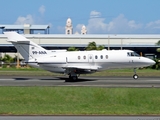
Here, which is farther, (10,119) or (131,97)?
(131,97)

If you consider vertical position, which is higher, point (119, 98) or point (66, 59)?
point (66, 59)

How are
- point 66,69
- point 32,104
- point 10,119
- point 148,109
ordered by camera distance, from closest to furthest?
point 10,119 → point 148,109 → point 32,104 → point 66,69

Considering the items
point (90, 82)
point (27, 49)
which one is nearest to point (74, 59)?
point (27, 49)

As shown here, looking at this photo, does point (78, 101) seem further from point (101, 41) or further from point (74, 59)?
point (101, 41)

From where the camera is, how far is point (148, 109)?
1661cm

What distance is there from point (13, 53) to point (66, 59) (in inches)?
2850

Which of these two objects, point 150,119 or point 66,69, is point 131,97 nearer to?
point 150,119

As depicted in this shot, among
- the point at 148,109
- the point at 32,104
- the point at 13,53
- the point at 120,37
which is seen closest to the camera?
the point at 148,109

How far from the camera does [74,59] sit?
111 feet

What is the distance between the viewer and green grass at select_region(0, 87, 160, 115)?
15695 millimetres

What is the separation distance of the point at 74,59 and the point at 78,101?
47.4ft

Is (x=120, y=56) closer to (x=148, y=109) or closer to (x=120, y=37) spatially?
(x=148, y=109)

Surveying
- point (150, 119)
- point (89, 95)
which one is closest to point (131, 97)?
point (89, 95)

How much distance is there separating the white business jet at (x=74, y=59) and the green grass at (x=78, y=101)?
11.4 metres
